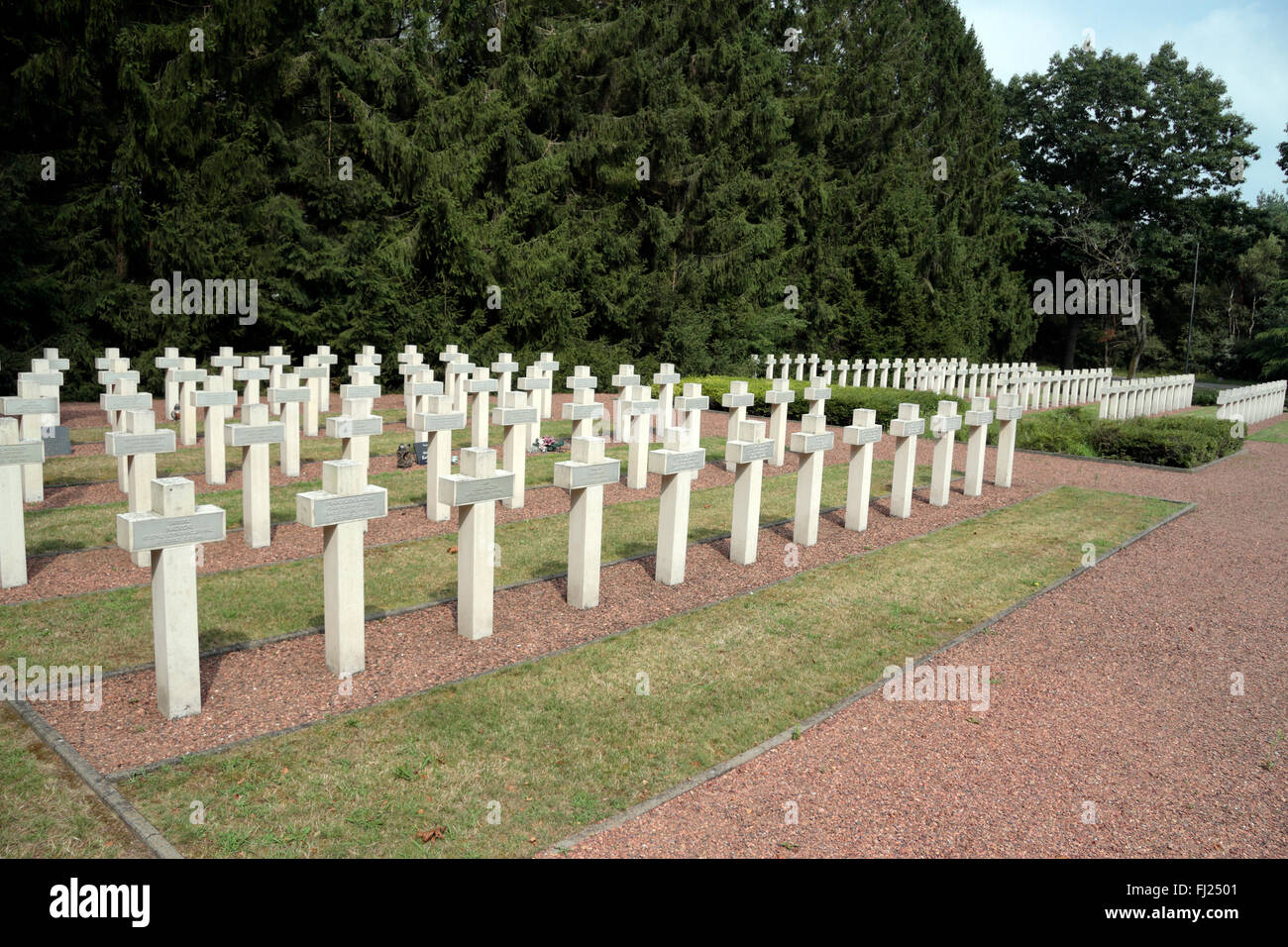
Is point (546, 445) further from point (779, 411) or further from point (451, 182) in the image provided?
point (451, 182)

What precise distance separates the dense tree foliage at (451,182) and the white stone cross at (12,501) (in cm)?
1405

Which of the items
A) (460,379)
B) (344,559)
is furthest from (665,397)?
(344,559)

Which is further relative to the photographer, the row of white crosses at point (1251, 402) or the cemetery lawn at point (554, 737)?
the row of white crosses at point (1251, 402)

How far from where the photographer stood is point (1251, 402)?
26.0 meters

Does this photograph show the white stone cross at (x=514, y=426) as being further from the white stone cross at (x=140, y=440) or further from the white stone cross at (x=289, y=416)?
the white stone cross at (x=140, y=440)

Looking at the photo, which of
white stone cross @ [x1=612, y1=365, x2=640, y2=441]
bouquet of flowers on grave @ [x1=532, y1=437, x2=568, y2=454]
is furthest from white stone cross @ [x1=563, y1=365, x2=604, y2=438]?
bouquet of flowers on grave @ [x1=532, y1=437, x2=568, y2=454]

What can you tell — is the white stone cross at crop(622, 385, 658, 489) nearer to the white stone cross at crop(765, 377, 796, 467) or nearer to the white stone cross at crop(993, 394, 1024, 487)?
the white stone cross at crop(765, 377, 796, 467)

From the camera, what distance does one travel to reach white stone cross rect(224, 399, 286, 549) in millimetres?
7930

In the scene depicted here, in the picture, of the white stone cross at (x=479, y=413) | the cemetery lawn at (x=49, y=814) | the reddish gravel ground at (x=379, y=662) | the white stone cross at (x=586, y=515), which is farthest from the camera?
the white stone cross at (x=479, y=413)

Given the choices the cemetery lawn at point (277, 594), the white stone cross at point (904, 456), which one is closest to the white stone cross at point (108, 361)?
the cemetery lawn at point (277, 594)

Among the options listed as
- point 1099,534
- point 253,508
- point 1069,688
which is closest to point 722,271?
point 1099,534

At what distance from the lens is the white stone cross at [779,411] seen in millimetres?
12539

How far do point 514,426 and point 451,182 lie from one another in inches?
595

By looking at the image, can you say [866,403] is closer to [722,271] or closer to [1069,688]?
[722,271]
